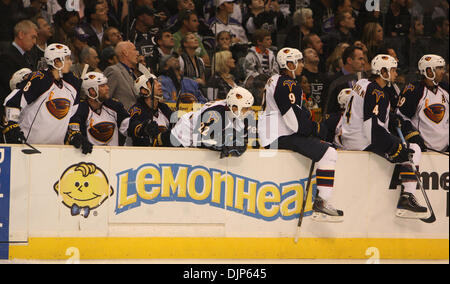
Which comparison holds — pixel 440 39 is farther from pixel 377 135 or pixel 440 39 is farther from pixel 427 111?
pixel 377 135

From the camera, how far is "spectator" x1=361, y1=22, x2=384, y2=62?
8.23 metres

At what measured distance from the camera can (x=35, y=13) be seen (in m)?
7.18

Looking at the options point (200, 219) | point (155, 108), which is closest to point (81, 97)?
point (155, 108)

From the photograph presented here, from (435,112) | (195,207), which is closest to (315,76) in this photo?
(435,112)

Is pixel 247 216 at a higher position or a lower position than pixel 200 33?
lower

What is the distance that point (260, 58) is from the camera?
7.79 meters

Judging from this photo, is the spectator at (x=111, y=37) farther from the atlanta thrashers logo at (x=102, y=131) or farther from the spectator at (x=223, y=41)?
the atlanta thrashers logo at (x=102, y=131)

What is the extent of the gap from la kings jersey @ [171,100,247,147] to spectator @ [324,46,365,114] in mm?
1901

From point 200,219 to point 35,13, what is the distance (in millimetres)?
2934

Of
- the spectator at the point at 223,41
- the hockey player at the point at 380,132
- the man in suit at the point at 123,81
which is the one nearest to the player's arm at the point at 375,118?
the hockey player at the point at 380,132

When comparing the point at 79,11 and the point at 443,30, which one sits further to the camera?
the point at 443,30

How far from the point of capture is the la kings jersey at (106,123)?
6381 millimetres

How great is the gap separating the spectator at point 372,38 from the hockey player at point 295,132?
2360 mm

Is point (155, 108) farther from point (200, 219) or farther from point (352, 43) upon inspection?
point (352, 43)
